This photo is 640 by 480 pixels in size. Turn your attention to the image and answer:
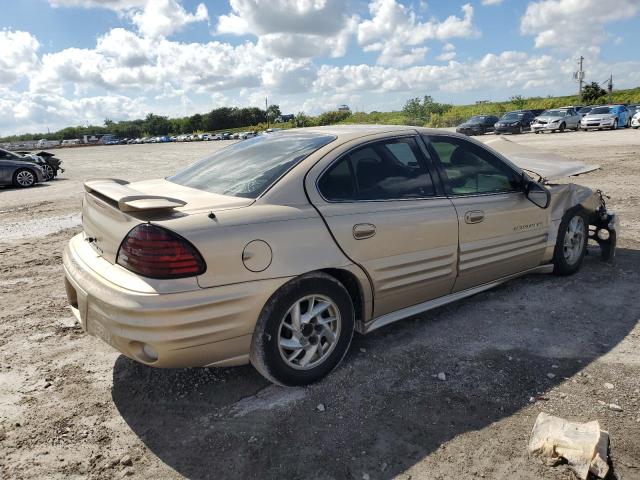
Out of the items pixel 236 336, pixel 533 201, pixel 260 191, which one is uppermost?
pixel 260 191

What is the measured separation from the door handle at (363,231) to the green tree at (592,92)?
73183 millimetres

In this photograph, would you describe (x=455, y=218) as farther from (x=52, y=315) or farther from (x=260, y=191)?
A: (x=52, y=315)

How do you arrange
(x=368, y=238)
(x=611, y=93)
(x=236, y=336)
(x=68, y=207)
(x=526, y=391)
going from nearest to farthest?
(x=236, y=336), (x=526, y=391), (x=368, y=238), (x=68, y=207), (x=611, y=93)

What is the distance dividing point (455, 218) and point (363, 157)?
0.86 metres

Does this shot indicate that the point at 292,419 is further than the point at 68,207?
No

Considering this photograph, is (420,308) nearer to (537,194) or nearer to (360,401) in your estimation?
(360,401)

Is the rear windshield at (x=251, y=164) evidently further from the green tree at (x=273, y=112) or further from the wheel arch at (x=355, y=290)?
the green tree at (x=273, y=112)

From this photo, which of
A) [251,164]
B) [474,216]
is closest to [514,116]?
[474,216]

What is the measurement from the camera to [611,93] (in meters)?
64.5

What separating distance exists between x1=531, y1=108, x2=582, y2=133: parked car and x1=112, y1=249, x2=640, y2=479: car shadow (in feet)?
102

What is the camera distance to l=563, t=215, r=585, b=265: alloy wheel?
4906 mm

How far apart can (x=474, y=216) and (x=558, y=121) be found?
104 feet

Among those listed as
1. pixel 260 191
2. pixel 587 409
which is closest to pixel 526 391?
pixel 587 409

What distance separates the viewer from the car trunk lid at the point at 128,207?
2744 mm
